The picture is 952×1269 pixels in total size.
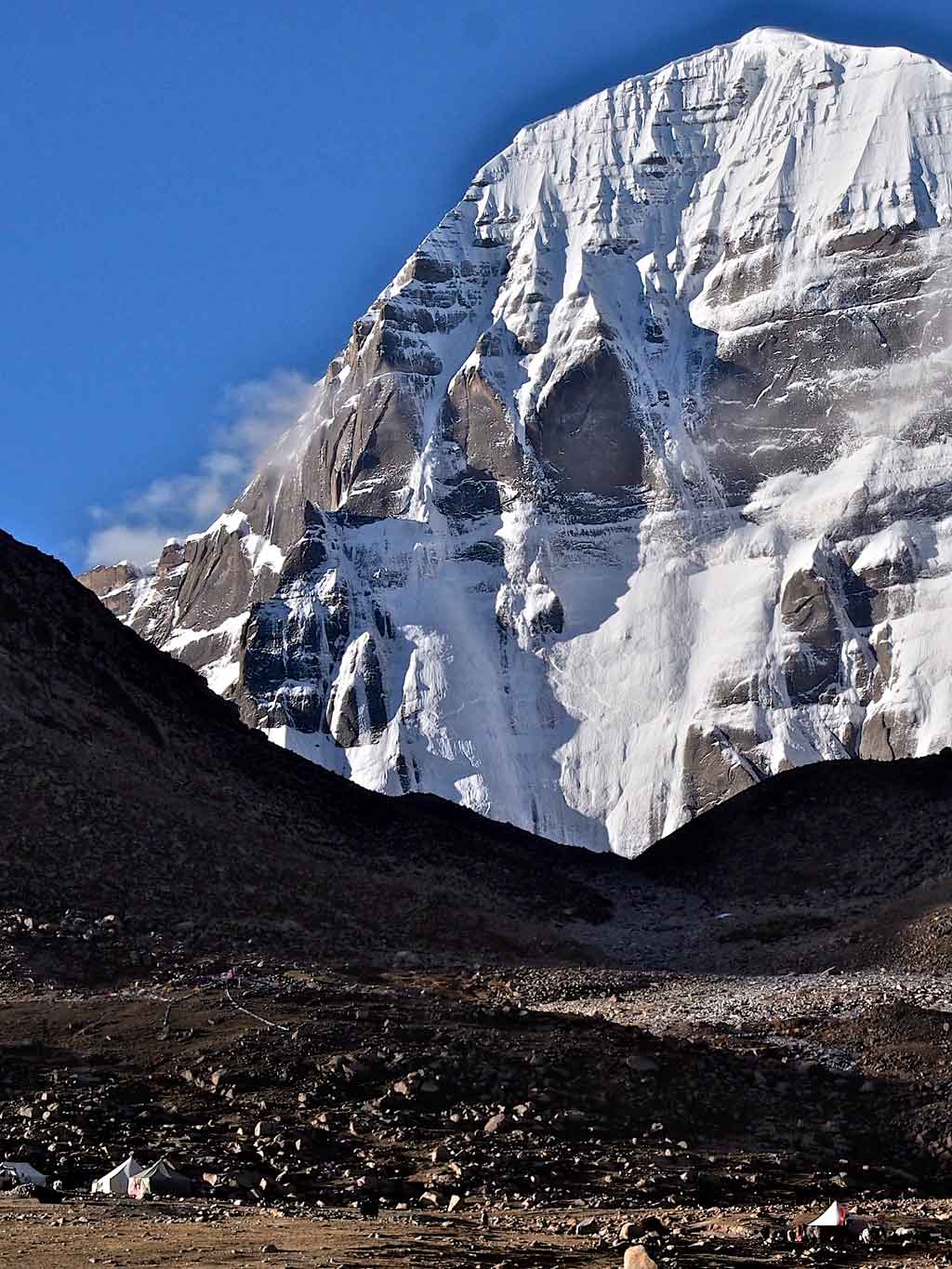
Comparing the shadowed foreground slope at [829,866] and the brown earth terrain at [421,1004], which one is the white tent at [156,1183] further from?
the shadowed foreground slope at [829,866]

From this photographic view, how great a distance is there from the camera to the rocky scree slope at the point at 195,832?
48.5m

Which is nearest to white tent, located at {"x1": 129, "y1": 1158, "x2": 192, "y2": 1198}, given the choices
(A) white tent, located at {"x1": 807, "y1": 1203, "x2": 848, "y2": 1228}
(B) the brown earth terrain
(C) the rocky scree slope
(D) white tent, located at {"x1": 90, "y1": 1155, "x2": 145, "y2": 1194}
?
(D) white tent, located at {"x1": 90, "y1": 1155, "x2": 145, "y2": 1194}

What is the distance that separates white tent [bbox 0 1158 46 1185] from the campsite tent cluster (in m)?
0.67

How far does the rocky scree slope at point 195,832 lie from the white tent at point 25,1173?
63.1 feet

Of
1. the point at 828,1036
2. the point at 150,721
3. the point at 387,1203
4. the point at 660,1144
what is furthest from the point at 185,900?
the point at 387,1203

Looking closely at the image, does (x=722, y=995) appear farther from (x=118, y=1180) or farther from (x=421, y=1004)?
(x=118, y=1180)

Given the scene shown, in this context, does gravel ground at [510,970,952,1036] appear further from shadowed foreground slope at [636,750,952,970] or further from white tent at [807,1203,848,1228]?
white tent at [807,1203,848,1228]

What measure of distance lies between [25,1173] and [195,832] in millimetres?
29699

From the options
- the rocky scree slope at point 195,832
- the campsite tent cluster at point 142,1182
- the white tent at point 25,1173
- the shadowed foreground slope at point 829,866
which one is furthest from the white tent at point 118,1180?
the shadowed foreground slope at point 829,866

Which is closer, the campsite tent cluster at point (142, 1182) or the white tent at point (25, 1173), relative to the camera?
the campsite tent cluster at point (142, 1182)

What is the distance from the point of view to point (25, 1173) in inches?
931

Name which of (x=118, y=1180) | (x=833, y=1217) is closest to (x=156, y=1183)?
(x=118, y=1180)

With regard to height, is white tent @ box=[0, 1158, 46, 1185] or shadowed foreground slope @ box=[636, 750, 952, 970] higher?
shadowed foreground slope @ box=[636, 750, 952, 970]

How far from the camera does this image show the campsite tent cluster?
23172mm
